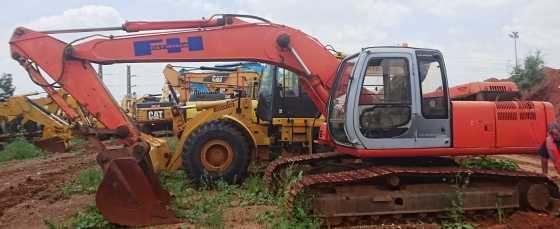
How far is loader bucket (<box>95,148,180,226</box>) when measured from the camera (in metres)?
6.80

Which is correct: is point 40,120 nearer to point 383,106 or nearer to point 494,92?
point 383,106

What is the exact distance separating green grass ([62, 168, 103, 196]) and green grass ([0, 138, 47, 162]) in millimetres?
7614

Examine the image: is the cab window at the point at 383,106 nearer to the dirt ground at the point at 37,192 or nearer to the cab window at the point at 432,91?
the cab window at the point at 432,91

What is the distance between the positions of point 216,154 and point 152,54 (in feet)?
6.89

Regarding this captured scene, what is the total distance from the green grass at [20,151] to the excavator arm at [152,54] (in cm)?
1010

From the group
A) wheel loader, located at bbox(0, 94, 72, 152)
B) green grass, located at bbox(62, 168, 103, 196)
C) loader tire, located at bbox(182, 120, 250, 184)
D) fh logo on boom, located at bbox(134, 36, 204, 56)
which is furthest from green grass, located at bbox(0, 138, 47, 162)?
fh logo on boom, located at bbox(134, 36, 204, 56)

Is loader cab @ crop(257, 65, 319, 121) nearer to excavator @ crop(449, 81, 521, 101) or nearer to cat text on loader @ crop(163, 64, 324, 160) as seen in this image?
cat text on loader @ crop(163, 64, 324, 160)

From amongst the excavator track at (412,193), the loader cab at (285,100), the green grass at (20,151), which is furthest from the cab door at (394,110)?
the green grass at (20,151)

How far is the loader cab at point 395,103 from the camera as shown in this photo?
686 cm

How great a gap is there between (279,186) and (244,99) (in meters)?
2.76

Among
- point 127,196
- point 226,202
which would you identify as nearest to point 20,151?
point 226,202

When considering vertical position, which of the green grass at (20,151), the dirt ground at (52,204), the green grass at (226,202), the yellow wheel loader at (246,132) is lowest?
the dirt ground at (52,204)

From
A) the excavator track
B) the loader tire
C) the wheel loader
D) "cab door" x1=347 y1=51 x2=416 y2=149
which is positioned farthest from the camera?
the wheel loader

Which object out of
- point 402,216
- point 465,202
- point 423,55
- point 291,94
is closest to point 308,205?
point 402,216
